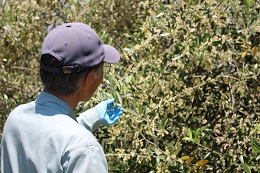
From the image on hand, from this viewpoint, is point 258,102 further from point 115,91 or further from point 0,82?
point 0,82

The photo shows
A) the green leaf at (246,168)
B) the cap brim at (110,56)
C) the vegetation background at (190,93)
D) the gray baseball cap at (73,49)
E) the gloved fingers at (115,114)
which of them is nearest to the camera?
the gray baseball cap at (73,49)

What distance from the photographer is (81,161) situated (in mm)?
1966

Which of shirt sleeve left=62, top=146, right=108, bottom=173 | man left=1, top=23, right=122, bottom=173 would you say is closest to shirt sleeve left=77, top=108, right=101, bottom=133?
man left=1, top=23, right=122, bottom=173

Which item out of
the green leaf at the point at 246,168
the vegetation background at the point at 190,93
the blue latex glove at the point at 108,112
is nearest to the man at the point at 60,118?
the blue latex glove at the point at 108,112

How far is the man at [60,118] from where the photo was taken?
1.99m

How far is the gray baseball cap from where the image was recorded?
6.99 ft

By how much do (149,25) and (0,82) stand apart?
4.15 feet

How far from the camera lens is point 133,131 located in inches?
136

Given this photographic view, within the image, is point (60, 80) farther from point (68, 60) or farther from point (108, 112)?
point (108, 112)

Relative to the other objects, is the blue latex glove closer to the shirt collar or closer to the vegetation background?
the vegetation background

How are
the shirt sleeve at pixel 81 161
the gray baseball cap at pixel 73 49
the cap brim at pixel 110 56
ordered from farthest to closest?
the cap brim at pixel 110 56 → the gray baseball cap at pixel 73 49 → the shirt sleeve at pixel 81 161

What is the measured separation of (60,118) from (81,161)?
192 millimetres

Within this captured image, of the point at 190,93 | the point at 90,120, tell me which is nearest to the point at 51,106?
the point at 90,120

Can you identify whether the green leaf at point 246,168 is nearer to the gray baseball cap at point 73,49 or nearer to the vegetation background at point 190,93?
the vegetation background at point 190,93
